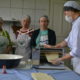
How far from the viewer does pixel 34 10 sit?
436cm

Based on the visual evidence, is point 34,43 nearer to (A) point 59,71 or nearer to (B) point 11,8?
(A) point 59,71

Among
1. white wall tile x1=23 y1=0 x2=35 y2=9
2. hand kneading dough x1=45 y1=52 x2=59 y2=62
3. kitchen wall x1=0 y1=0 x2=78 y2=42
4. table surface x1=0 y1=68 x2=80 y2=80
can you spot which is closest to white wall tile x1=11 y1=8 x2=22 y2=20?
kitchen wall x1=0 y1=0 x2=78 y2=42

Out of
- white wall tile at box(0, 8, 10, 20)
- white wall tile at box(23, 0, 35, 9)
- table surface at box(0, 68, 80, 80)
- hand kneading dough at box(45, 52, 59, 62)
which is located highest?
white wall tile at box(23, 0, 35, 9)

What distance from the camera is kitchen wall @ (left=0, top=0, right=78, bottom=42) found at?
4.31 m

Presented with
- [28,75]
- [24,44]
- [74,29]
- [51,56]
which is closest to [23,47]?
[24,44]

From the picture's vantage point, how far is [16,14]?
434 cm

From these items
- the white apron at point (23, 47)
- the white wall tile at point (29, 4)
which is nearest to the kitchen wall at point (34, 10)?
the white wall tile at point (29, 4)

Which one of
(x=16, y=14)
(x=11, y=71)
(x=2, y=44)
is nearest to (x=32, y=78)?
(x=11, y=71)

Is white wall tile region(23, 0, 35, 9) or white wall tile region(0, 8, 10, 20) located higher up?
white wall tile region(23, 0, 35, 9)

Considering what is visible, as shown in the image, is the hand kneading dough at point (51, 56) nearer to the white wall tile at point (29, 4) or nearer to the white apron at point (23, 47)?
the white apron at point (23, 47)

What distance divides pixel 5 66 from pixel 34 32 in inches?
41.8

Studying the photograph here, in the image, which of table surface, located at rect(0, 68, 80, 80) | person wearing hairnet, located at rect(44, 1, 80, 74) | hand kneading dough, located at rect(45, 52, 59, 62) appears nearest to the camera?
table surface, located at rect(0, 68, 80, 80)

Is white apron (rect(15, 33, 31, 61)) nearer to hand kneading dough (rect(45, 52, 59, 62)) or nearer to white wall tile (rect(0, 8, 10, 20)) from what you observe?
hand kneading dough (rect(45, 52, 59, 62))

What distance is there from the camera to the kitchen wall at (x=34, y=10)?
14.1 feet
